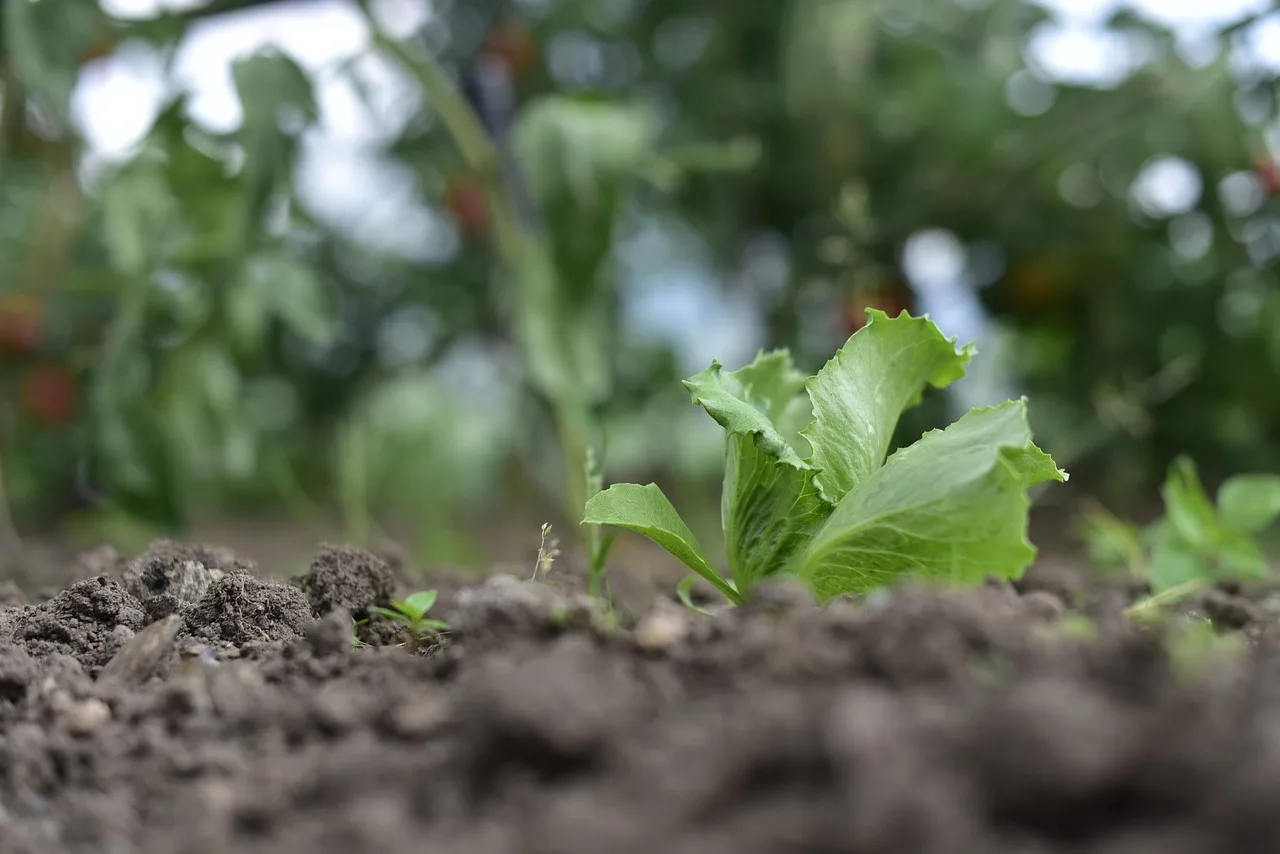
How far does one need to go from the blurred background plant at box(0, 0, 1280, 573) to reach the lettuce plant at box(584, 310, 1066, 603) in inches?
9.1

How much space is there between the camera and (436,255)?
1950 mm

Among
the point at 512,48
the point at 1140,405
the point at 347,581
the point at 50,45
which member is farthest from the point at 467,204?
the point at 347,581

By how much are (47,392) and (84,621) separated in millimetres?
1258

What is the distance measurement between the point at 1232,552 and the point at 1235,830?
506 mm

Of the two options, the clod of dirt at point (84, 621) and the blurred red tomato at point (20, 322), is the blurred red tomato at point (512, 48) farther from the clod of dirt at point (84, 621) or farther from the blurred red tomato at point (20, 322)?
the clod of dirt at point (84, 621)

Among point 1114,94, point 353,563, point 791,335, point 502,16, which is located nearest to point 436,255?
point 502,16

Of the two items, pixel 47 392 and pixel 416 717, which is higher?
pixel 416 717

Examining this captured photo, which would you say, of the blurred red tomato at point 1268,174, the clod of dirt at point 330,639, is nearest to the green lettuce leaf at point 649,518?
the clod of dirt at point 330,639

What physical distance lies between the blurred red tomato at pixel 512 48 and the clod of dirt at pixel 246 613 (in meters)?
1.36

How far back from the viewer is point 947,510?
430 mm

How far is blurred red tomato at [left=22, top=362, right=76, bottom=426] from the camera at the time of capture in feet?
5.28

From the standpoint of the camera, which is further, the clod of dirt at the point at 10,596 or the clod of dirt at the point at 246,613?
the clod of dirt at the point at 10,596

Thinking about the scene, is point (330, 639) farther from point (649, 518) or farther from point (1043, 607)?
point (1043, 607)

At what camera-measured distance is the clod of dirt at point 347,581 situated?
554mm
